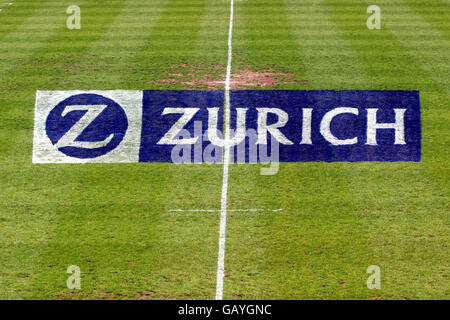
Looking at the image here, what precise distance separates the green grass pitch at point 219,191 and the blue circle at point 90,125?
2.29ft

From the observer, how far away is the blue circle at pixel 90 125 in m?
19.7

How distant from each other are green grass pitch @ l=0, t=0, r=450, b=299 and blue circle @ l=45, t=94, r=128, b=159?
70 cm

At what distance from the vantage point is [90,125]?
813 inches

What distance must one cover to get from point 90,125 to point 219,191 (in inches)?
204

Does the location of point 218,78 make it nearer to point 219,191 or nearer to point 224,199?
point 219,191

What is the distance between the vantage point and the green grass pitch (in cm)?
1457

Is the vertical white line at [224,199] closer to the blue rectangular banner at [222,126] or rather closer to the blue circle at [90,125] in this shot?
the blue rectangular banner at [222,126]

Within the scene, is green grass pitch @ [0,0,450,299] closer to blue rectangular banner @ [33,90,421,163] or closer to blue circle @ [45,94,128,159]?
blue rectangular banner @ [33,90,421,163]

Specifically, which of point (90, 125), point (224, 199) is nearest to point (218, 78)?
point (90, 125)

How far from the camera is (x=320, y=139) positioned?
20016 mm

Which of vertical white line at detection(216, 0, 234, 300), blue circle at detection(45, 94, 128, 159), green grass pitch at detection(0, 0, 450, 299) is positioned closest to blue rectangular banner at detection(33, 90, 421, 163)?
blue circle at detection(45, 94, 128, 159)

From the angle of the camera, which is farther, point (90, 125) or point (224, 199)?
point (90, 125)

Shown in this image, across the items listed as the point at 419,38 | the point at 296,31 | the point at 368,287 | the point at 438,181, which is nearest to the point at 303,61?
the point at 296,31

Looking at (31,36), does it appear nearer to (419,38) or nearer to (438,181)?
(419,38)
